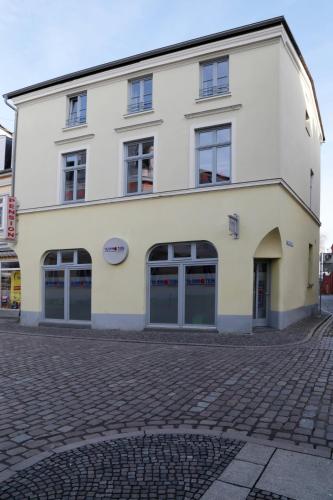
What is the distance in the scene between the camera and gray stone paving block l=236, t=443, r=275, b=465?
3.79m

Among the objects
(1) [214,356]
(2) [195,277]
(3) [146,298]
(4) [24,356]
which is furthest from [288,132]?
(4) [24,356]

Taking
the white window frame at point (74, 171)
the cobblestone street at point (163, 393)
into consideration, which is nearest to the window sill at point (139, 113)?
the white window frame at point (74, 171)

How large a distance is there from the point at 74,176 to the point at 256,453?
12892 mm

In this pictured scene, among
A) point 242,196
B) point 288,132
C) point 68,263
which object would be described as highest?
point 288,132

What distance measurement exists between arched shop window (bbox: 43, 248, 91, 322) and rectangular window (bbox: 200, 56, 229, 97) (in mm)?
6775

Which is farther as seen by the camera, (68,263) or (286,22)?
(68,263)

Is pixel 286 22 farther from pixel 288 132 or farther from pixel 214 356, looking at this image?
pixel 214 356

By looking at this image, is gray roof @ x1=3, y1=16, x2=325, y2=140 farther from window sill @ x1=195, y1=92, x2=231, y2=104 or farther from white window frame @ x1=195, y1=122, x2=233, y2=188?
white window frame @ x1=195, y1=122, x2=233, y2=188

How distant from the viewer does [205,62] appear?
1330 centimetres

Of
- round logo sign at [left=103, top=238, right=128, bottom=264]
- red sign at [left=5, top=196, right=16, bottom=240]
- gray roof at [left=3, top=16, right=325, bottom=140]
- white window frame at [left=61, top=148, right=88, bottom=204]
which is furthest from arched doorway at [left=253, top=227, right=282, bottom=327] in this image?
red sign at [left=5, top=196, right=16, bottom=240]

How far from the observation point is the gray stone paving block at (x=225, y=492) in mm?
3129

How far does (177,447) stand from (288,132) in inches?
446

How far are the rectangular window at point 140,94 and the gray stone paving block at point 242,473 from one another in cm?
1228

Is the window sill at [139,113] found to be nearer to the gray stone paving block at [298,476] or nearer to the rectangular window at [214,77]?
the rectangular window at [214,77]
